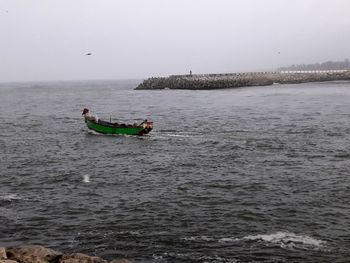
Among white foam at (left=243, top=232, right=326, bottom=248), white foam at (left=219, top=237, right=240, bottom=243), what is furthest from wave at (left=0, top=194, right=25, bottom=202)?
white foam at (left=243, top=232, right=326, bottom=248)

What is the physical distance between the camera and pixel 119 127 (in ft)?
132

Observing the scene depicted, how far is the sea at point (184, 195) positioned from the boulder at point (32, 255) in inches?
106

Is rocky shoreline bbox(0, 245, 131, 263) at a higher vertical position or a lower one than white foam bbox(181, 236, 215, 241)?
higher

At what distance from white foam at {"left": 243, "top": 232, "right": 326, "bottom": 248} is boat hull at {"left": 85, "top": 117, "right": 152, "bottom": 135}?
23.9m

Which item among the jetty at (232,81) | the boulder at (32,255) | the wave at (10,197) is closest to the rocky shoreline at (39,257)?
the boulder at (32,255)

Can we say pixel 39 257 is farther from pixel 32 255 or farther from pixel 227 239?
pixel 227 239

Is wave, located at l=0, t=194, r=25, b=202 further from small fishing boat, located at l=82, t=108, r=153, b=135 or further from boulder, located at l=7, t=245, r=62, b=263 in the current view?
small fishing boat, located at l=82, t=108, r=153, b=135

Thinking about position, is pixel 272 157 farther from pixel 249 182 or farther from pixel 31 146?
pixel 31 146

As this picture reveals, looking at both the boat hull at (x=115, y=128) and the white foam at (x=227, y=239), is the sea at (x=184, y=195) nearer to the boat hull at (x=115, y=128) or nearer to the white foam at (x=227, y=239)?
the white foam at (x=227, y=239)

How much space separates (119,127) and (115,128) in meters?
0.45

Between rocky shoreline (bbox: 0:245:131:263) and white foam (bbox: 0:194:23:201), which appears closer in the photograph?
rocky shoreline (bbox: 0:245:131:263)

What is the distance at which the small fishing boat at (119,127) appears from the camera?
39.0 meters

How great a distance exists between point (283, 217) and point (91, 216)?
7.69 m

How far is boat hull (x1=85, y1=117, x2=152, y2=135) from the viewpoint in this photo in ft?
128
